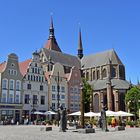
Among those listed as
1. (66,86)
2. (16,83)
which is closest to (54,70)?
(66,86)

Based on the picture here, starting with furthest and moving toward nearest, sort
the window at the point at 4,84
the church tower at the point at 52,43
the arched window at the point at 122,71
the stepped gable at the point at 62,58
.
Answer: the church tower at the point at 52,43 → the arched window at the point at 122,71 → the stepped gable at the point at 62,58 → the window at the point at 4,84

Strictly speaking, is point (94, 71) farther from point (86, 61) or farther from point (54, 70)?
point (54, 70)

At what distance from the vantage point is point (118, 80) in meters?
73.8

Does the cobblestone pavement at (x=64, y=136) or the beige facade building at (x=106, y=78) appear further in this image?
the beige facade building at (x=106, y=78)

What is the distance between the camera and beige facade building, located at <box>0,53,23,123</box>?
49312 mm

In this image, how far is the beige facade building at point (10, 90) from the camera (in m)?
49.3

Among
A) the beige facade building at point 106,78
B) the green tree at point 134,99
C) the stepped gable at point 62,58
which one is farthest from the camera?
the stepped gable at point 62,58

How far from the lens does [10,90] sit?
166 ft

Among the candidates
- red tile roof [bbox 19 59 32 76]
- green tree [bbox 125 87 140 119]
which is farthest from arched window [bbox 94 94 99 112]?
red tile roof [bbox 19 59 32 76]

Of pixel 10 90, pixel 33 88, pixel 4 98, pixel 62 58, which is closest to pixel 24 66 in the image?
pixel 33 88

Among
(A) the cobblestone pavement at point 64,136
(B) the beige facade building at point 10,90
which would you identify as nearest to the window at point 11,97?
(B) the beige facade building at point 10,90

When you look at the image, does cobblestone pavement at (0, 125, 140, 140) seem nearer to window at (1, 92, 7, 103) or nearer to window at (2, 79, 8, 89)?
window at (1, 92, 7, 103)

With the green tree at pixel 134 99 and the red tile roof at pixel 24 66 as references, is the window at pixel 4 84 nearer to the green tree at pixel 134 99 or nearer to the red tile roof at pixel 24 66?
the red tile roof at pixel 24 66

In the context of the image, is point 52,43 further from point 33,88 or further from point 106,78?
point 33,88
